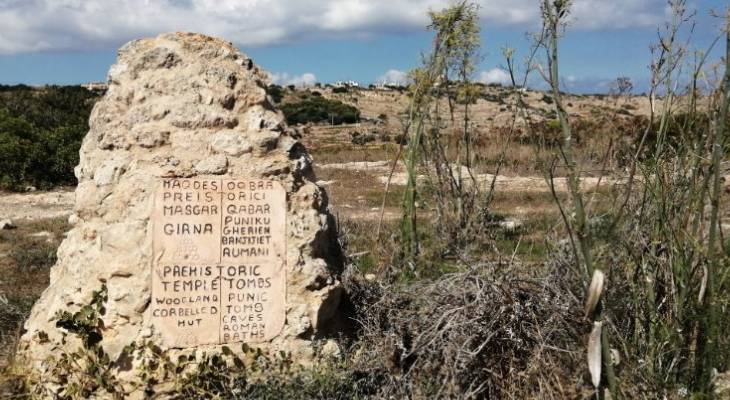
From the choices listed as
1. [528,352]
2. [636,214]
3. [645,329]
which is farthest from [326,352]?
[636,214]

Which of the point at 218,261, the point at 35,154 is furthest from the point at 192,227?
the point at 35,154

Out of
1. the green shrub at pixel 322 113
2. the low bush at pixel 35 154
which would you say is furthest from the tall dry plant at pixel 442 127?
the green shrub at pixel 322 113

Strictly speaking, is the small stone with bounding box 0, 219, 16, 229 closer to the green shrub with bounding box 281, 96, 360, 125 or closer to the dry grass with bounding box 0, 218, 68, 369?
the dry grass with bounding box 0, 218, 68, 369

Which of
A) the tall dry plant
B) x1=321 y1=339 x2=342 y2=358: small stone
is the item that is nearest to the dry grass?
x1=321 y1=339 x2=342 y2=358: small stone

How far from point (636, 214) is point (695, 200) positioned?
0.83 m

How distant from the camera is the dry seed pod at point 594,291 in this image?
3244mm

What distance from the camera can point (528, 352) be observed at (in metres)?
4.31

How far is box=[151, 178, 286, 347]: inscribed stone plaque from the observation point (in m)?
4.27

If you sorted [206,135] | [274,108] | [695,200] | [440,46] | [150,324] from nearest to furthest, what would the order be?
[695,200]
[150,324]
[206,135]
[274,108]
[440,46]

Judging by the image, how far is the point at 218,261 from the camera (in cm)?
436

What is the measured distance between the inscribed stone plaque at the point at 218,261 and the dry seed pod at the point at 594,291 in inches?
73.0

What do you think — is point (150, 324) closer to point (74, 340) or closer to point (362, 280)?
point (74, 340)

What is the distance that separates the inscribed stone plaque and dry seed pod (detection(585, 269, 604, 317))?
1.85 meters

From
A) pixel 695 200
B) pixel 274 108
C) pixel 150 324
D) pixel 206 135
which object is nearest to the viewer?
pixel 695 200
